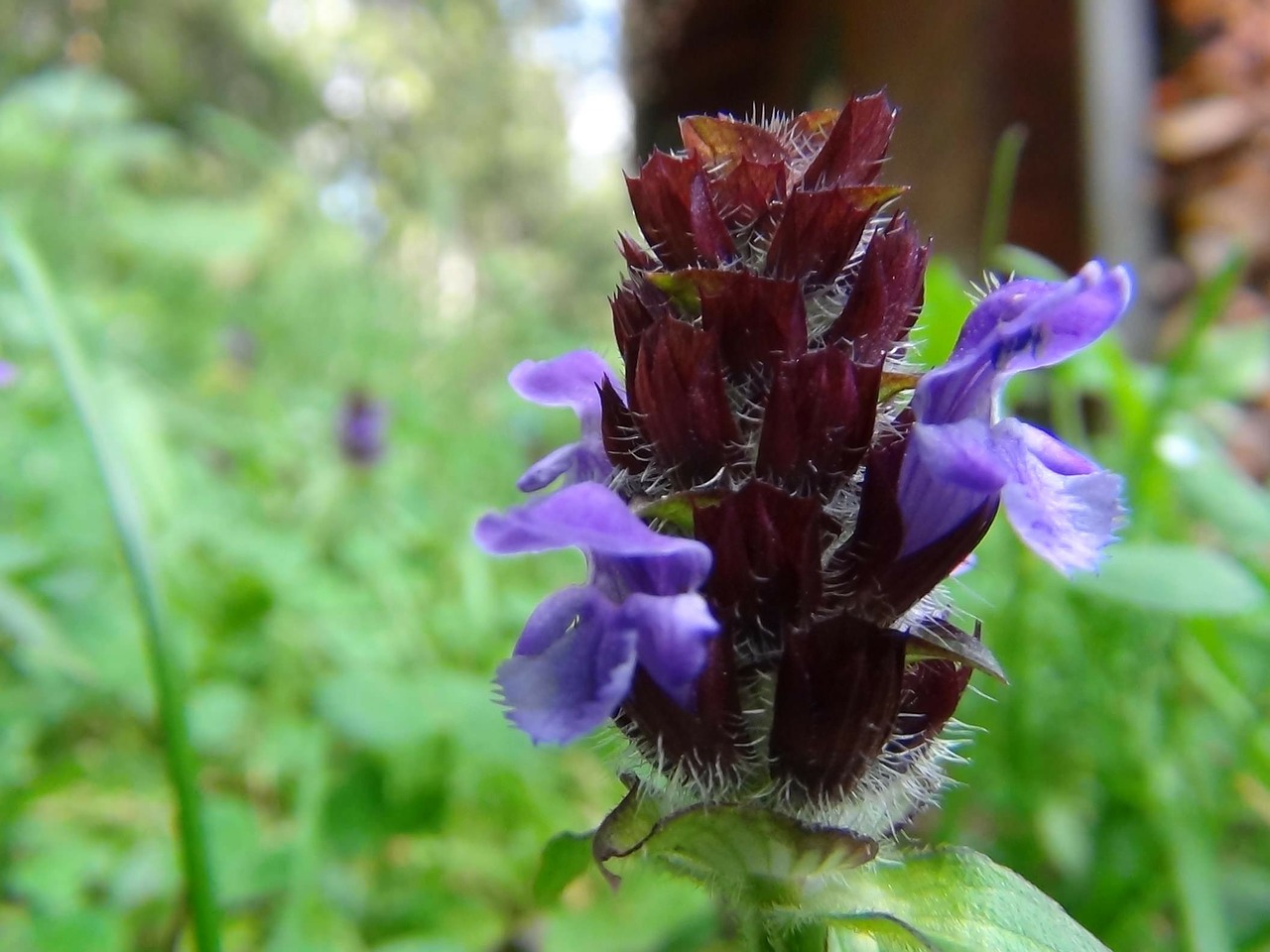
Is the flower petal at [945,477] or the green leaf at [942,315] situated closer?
the flower petal at [945,477]

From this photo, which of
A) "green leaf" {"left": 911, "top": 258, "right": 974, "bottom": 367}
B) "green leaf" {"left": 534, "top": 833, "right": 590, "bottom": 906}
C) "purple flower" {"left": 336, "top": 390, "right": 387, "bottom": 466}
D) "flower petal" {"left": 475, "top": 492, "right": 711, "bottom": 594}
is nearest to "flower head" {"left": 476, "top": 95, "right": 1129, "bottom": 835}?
"flower petal" {"left": 475, "top": 492, "right": 711, "bottom": 594}

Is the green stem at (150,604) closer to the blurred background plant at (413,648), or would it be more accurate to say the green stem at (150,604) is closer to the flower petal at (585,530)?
the blurred background plant at (413,648)

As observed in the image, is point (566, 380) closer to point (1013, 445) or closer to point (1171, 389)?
point (1013, 445)

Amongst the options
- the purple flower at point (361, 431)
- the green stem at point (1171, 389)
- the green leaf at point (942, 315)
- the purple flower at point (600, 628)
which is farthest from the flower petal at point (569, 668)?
the purple flower at point (361, 431)

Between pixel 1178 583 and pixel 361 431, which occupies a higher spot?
pixel 361 431

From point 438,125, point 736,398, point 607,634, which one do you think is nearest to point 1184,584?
point 736,398

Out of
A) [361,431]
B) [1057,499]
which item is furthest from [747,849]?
[361,431]

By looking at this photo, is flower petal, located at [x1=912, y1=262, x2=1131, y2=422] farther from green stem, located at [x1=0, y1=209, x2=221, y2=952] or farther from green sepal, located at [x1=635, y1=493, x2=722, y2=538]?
green stem, located at [x1=0, y1=209, x2=221, y2=952]

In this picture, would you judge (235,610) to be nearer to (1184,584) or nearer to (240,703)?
(240,703)
